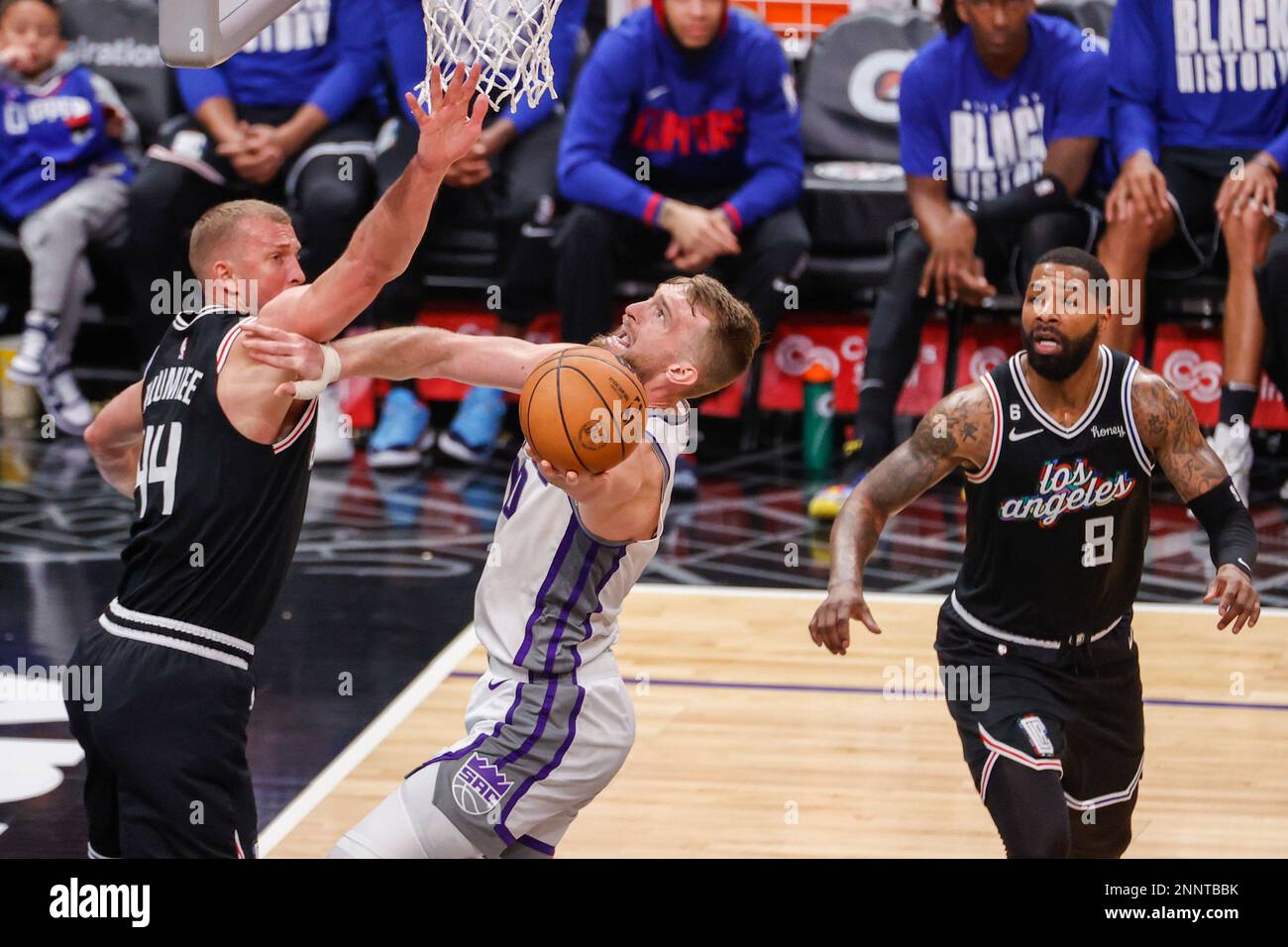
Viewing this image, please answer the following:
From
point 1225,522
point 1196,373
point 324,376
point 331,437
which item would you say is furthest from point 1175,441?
point 331,437

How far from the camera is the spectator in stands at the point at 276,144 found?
30.4 ft

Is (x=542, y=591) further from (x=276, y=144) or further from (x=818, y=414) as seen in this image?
(x=276, y=144)

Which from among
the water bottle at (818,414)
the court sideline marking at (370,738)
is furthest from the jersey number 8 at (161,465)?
the water bottle at (818,414)

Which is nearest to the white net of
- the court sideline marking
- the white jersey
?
the white jersey

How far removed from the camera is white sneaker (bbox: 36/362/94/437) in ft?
31.0

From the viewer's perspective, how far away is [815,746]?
231 inches

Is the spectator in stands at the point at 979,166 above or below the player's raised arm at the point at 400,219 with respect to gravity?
below

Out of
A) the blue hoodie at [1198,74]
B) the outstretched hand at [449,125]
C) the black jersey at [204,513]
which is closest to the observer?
the outstretched hand at [449,125]

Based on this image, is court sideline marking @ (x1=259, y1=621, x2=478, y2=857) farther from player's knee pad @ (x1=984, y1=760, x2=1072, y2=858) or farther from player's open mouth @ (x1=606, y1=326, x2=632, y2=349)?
player's knee pad @ (x1=984, y1=760, x2=1072, y2=858)

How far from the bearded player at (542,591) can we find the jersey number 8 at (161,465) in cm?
34

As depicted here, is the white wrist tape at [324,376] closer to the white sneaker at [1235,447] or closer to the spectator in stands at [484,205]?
the white sneaker at [1235,447]

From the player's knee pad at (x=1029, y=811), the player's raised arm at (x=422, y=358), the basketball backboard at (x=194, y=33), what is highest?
the basketball backboard at (x=194, y=33)

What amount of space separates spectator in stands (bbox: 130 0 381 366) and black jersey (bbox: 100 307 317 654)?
5267mm

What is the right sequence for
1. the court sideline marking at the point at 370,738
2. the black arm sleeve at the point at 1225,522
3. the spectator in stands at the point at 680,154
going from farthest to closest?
the spectator in stands at the point at 680,154 < the court sideline marking at the point at 370,738 < the black arm sleeve at the point at 1225,522
